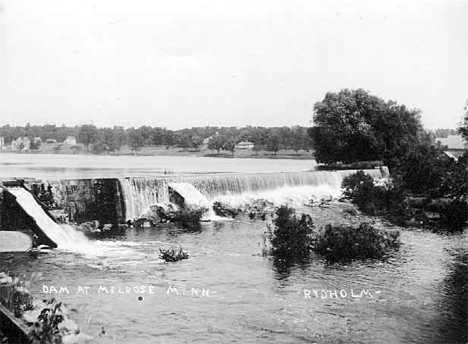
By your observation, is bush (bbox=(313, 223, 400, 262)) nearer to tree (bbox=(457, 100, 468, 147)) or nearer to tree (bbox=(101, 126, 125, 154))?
tree (bbox=(457, 100, 468, 147))

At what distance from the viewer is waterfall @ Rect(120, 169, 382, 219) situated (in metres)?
14.8

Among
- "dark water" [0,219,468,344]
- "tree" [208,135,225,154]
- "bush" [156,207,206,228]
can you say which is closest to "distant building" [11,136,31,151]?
"bush" [156,207,206,228]

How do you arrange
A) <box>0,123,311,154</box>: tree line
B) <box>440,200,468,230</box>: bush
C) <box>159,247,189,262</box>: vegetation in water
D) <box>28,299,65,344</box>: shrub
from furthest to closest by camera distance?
<box>0,123,311,154</box>: tree line, <box>440,200,468,230</box>: bush, <box>159,247,189,262</box>: vegetation in water, <box>28,299,65,344</box>: shrub

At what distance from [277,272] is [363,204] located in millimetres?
6624

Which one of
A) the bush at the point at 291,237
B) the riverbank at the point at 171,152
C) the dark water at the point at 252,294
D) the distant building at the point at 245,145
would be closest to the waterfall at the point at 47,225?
the dark water at the point at 252,294

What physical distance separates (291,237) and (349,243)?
1115mm

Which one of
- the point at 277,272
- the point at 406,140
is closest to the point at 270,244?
the point at 277,272

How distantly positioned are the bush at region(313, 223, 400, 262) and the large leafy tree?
7.13 metres

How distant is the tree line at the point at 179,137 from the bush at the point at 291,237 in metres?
4.70

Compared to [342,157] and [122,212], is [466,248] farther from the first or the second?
[342,157]

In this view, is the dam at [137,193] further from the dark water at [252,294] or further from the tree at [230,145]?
the tree at [230,145]

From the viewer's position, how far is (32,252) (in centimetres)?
1073

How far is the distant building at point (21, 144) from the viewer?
54.8ft

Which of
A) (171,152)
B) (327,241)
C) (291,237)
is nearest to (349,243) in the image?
(327,241)
